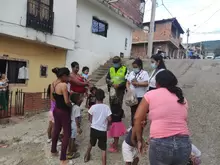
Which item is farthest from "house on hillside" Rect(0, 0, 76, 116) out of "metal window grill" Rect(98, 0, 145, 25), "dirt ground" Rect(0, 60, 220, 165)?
"metal window grill" Rect(98, 0, 145, 25)

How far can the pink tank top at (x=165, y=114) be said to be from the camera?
7.40 ft

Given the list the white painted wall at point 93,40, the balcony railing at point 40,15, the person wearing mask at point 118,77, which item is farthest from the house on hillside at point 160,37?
the person wearing mask at point 118,77

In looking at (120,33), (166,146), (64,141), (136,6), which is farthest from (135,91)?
(136,6)

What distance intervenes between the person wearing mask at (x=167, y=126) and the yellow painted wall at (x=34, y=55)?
7.46m

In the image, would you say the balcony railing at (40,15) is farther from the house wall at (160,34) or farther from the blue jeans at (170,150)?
A: the house wall at (160,34)

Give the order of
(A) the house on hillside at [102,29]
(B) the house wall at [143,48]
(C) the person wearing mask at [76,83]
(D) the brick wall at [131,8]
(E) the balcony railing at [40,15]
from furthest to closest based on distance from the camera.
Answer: (B) the house wall at [143,48] → (D) the brick wall at [131,8] → (A) the house on hillside at [102,29] → (E) the balcony railing at [40,15] → (C) the person wearing mask at [76,83]

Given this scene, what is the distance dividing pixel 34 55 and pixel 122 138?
632cm

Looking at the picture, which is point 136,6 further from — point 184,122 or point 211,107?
point 184,122

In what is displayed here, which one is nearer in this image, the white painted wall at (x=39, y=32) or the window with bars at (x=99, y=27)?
the white painted wall at (x=39, y=32)

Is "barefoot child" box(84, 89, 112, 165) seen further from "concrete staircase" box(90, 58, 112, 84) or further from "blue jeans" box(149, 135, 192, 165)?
"concrete staircase" box(90, 58, 112, 84)

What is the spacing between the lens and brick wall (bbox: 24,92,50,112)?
7.71 m

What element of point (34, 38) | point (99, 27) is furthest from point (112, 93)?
point (99, 27)

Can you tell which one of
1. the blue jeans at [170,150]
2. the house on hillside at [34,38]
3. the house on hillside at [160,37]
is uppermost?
the house on hillside at [160,37]

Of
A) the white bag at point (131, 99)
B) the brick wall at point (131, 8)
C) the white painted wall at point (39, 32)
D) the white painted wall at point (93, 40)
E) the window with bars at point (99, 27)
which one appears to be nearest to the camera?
the white bag at point (131, 99)
